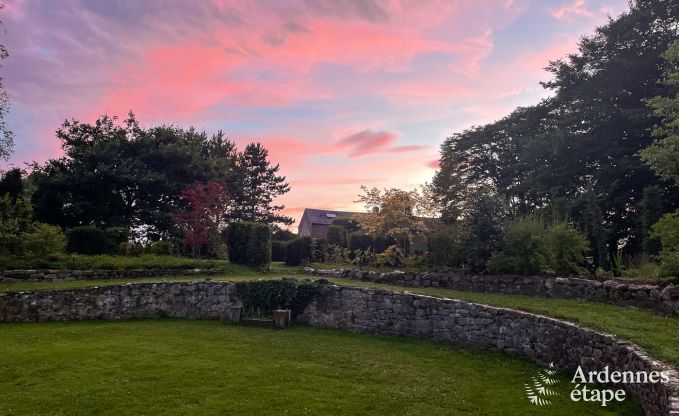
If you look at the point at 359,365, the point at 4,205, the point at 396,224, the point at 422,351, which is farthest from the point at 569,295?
the point at 4,205

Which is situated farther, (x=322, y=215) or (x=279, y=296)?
(x=322, y=215)

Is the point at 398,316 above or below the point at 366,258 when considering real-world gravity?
below

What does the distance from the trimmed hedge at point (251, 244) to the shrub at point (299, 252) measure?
4330 mm

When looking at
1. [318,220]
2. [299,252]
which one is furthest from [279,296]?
[318,220]

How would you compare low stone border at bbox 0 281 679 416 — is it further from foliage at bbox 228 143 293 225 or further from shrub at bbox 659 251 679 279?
foliage at bbox 228 143 293 225

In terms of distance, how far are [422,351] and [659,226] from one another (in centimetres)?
766

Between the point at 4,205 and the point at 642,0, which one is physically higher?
the point at 642,0

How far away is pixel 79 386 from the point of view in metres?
7.72

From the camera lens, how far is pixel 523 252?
1579 cm

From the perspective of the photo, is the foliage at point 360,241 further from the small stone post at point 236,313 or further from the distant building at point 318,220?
the distant building at point 318,220

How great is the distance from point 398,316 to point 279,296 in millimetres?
4151

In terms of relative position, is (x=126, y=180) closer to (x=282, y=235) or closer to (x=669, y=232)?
(x=282, y=235)

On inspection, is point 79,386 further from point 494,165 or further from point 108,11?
point 494,165

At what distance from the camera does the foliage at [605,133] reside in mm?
25484
